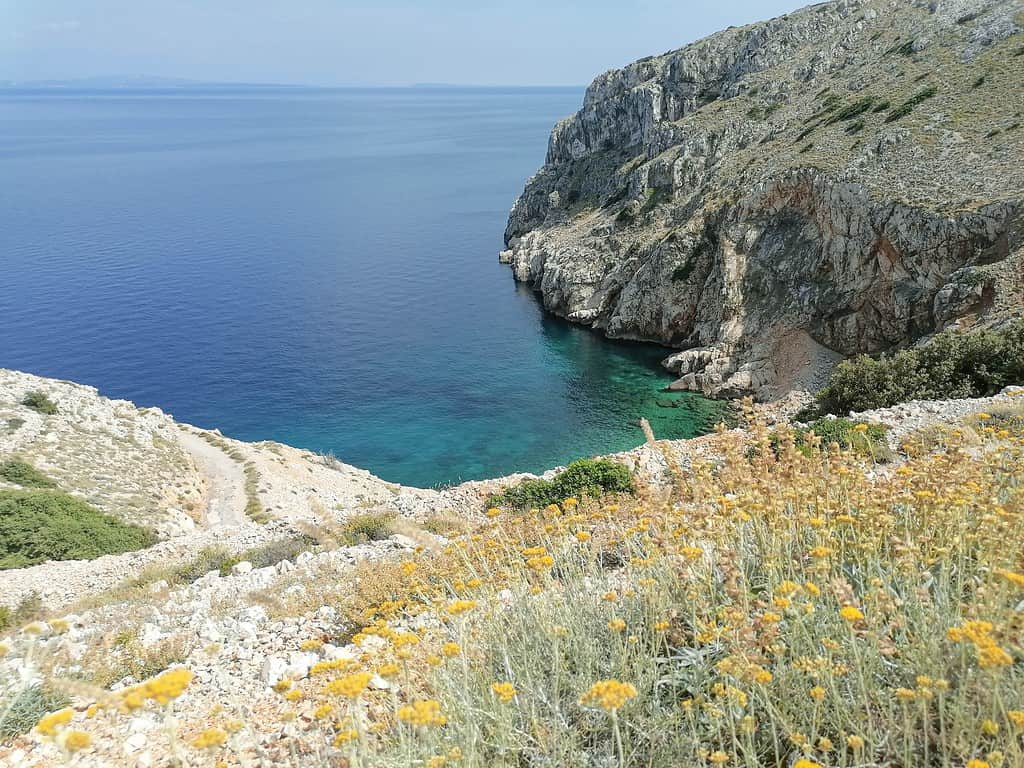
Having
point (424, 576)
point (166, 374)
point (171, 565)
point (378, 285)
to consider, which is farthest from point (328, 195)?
point (424, 576)

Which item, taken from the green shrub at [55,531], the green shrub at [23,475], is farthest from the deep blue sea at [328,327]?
the green shrub at [55,531]

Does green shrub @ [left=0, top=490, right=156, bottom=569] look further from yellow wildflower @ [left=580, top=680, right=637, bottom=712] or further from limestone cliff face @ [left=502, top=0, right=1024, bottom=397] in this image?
limestone cliff face @ [left=502, top=0, right=1024, bottom=397]

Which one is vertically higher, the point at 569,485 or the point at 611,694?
the point at 611,694

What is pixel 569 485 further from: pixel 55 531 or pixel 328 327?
pixel 328 327

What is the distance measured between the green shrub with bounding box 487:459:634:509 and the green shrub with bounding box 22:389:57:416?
24.1 metres

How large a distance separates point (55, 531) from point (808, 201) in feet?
129

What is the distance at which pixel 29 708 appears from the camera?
5.59m

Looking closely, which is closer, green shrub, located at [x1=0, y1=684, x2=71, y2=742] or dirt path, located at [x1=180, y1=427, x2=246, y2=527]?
green shrub, located at [x1=0, y1=684, x2=71, y2=742]

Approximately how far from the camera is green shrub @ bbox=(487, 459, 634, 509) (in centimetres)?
1415

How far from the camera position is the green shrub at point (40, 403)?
2834 centimetres

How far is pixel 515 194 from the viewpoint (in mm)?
103812

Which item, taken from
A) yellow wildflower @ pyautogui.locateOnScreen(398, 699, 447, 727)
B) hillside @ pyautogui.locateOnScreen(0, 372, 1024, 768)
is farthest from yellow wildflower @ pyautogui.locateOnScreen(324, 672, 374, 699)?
yellow wildflower @ pyautogui.locateOnScreen(398, 699, 447, 727)

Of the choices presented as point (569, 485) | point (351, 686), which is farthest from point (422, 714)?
point (569, 485)

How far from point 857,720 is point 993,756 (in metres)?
0.74
